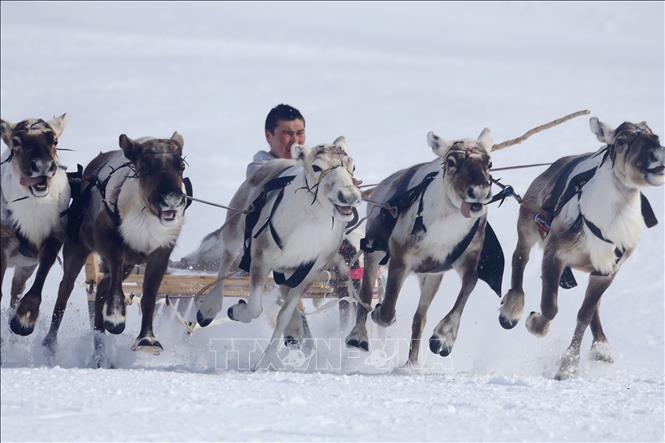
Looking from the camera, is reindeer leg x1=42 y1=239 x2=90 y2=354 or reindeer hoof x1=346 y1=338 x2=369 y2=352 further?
reindeer hoof x1=346 y1=338 x2=369 y2=352

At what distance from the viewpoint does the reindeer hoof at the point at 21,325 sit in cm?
989

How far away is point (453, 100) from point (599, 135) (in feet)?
90.7

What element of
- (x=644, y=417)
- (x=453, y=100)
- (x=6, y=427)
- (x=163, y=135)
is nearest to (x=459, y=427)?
(x=644, y=417)

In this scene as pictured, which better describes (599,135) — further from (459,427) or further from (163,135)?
(163,135)

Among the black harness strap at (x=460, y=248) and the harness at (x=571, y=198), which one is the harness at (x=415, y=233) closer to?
the black harness strap at (x=460, y=248)

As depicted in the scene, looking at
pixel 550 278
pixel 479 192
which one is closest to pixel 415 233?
pixel 479 192

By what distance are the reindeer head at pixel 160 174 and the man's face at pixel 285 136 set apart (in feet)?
7.72

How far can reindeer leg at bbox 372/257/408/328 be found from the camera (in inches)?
421

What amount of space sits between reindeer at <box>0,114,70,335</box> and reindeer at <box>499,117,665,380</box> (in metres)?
3.32

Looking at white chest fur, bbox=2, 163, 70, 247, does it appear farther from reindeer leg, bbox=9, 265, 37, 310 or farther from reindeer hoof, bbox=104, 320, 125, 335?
reindeer leg, bbox=9, 265, 37, 310

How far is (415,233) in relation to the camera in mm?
10602

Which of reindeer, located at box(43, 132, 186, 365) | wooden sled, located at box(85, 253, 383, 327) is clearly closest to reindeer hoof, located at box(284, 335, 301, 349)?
wooden sled, located at box(85, 253, 383, 327)

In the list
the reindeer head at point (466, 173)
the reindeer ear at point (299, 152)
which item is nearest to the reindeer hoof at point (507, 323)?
the reindeer head at point (466, 173)

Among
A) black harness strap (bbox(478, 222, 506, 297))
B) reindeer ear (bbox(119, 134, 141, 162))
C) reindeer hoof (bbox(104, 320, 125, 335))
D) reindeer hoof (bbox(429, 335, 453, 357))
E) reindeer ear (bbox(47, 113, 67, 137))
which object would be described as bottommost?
reindeer hoof (bbox(429, 335, 453, 357))
